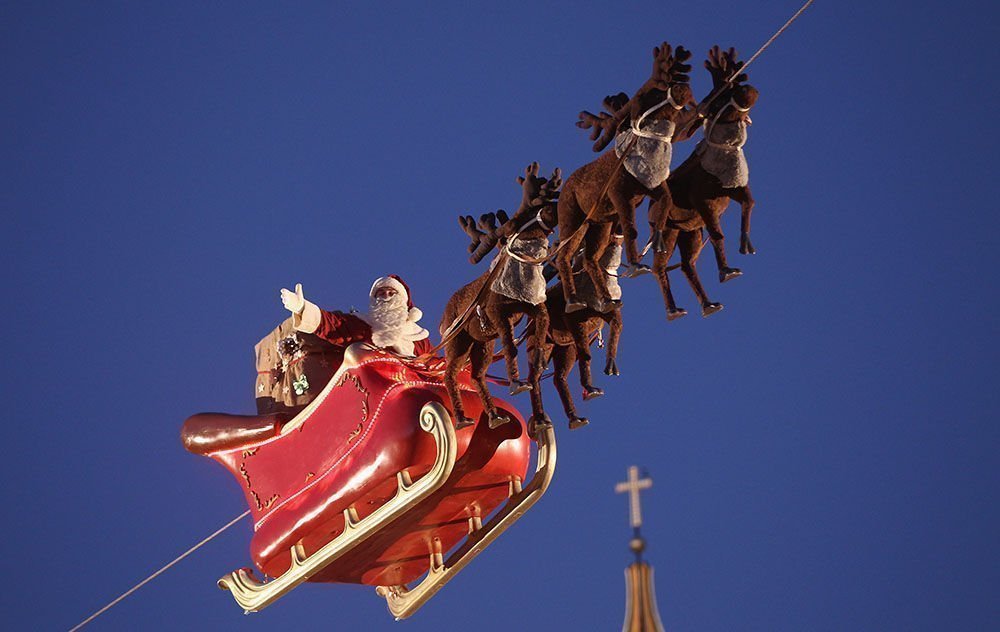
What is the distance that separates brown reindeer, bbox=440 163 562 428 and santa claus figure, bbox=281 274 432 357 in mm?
1062

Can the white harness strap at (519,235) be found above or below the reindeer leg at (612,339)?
above

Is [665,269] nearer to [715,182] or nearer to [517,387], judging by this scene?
[715,182]

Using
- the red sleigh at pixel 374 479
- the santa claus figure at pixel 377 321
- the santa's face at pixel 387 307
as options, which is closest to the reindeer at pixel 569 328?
the red sleigh at pixel 374 479

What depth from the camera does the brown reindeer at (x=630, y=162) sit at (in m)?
11.9

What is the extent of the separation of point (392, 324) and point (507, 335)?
199 cm

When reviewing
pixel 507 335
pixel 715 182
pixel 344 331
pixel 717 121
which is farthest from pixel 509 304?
pixel 344 331

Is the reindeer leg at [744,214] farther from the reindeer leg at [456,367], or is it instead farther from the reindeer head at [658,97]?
the reindeer leg at [456,367]

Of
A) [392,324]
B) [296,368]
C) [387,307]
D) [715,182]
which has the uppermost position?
[387,307]

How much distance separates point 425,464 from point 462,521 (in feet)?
3.48

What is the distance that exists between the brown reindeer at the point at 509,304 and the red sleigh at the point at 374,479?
1.14 feet

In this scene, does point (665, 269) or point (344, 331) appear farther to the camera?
point (344, 331)

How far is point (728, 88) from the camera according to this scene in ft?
39.7

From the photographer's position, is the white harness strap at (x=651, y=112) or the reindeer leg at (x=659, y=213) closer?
the white harness strap at (x=651, y=112)

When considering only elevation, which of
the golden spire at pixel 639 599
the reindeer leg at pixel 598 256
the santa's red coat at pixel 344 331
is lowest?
the golden spire at pixel 639 599
